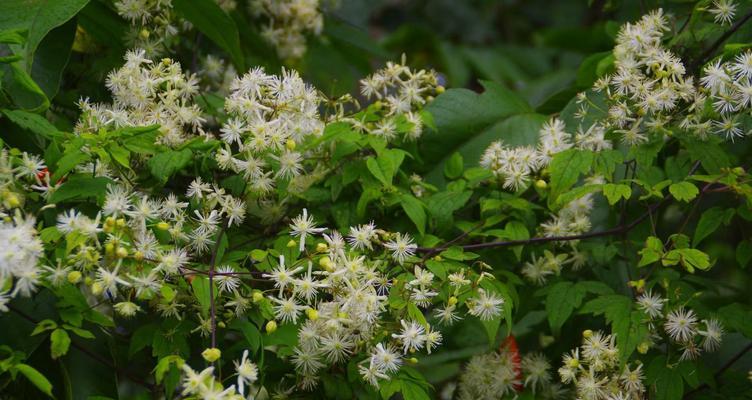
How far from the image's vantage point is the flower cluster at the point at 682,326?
3.96 feet

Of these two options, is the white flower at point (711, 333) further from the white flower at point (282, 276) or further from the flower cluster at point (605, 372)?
the white flower at point (282, 276)

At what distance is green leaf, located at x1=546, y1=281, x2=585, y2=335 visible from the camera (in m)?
1.29

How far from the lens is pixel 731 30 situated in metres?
1.41

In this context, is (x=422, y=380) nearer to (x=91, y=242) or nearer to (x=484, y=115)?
(x=91, y=242)

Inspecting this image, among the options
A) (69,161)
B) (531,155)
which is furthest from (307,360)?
(531,155)

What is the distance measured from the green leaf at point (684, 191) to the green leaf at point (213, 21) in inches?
30.4

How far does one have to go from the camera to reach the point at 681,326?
1204 mm

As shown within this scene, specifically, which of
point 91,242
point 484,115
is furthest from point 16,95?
point 484,115

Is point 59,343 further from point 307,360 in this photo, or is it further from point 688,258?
point 688,258

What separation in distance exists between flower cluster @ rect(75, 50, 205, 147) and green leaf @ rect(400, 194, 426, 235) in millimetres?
339

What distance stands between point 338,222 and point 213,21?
1.50 feet

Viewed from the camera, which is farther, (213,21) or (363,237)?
(213,21)

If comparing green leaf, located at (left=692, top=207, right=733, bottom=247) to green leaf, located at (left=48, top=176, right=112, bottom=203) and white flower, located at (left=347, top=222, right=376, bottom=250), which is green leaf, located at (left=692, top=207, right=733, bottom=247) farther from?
green leaf, located at (left=48, top=176, right=112, bottom=203)

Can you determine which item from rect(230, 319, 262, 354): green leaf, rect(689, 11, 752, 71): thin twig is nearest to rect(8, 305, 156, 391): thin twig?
rect(230, 319, 262, 354): green leaf
